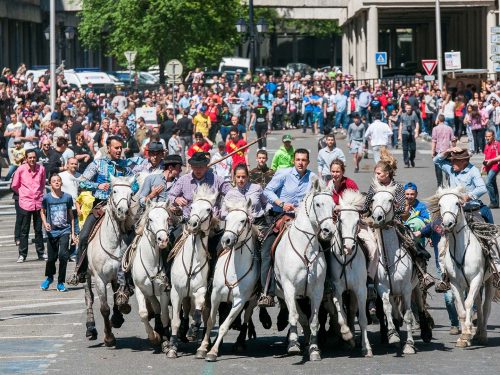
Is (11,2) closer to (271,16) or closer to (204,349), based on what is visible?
(271,16)

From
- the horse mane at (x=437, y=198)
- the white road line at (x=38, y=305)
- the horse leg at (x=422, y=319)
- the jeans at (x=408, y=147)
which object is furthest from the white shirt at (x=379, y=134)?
the horse leg at (x=422, y=319)

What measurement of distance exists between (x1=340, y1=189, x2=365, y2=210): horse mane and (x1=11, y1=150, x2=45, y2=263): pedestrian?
38.3ft

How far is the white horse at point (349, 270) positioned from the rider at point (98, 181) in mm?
3137

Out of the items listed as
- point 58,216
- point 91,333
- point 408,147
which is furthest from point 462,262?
point 408,147

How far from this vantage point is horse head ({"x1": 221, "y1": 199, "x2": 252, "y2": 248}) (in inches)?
614

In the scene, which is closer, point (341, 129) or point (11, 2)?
point (341, 129)

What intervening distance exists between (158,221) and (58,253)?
727cm

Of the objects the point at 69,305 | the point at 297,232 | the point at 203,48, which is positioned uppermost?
the point at 203,48

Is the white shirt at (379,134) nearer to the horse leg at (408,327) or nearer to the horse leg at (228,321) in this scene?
the horse leg at (408,327)

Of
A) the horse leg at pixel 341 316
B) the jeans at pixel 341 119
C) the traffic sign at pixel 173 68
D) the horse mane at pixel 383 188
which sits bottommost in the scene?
the horse leg at pixel 341 316

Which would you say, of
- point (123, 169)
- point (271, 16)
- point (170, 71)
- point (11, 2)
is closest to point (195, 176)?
point (123, 169)

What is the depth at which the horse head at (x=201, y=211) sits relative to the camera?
1600cm

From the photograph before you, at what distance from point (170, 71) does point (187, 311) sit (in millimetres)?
38160

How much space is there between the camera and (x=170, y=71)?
179 ft
